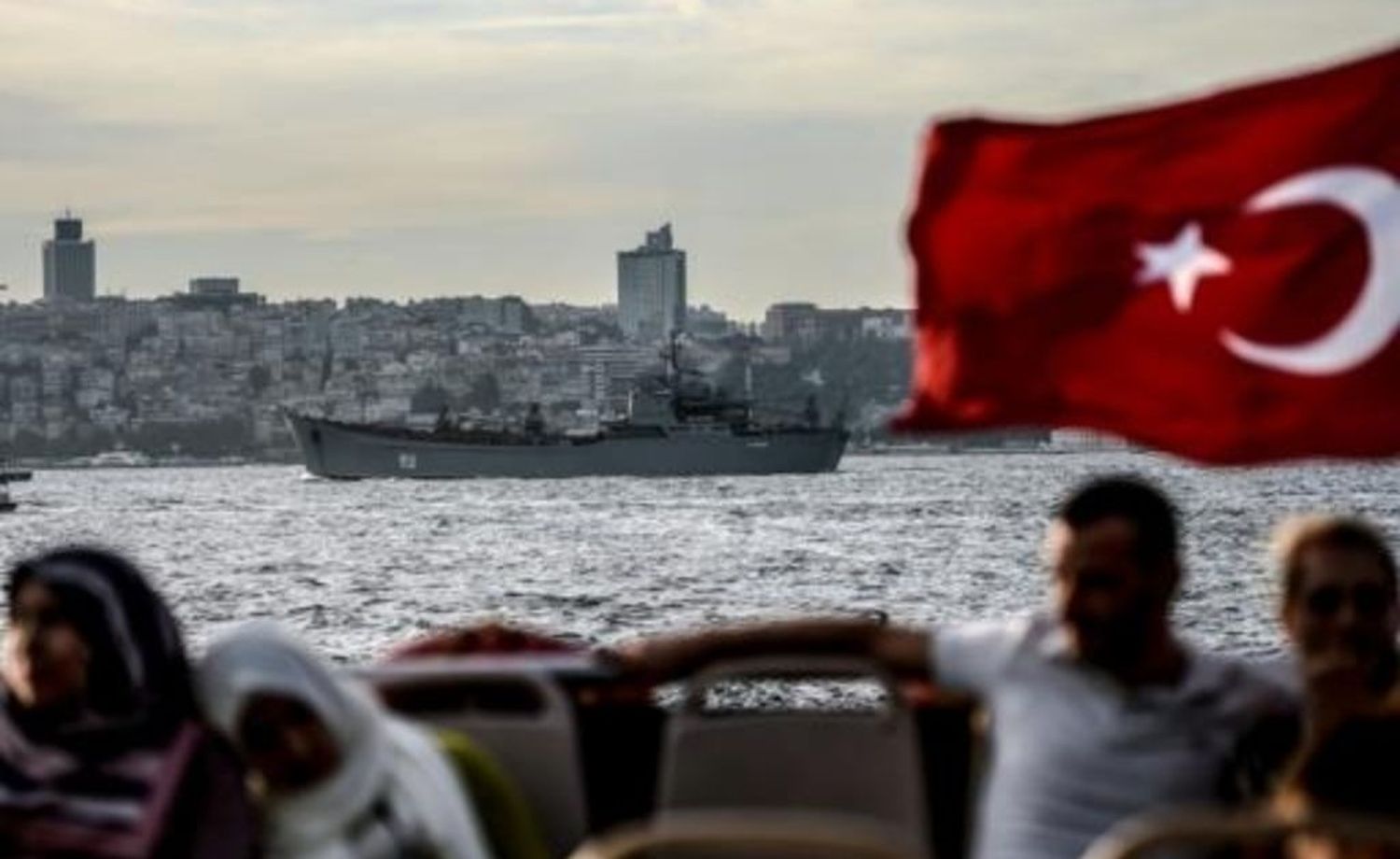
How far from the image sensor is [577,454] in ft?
584

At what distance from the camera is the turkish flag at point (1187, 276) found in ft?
27.0

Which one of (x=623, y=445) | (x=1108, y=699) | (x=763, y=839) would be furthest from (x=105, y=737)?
(x=623, y=445)

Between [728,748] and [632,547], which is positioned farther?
[632,547]

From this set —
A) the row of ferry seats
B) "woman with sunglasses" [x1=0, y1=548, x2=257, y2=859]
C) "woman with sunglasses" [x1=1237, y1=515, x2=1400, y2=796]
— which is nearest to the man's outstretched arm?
the row of ferry seats

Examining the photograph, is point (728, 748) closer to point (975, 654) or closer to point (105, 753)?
point (975, 654)

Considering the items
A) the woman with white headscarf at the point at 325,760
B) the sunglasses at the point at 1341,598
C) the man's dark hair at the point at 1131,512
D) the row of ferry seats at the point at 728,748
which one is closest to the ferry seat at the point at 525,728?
the row of ferry seats at the point at 728,748

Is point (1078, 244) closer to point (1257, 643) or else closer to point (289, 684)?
point (289, 684)

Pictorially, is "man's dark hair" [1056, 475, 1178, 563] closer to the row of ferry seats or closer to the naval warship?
the row of ferry seats

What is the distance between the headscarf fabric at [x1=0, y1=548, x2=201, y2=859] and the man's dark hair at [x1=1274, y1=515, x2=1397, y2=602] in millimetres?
1797

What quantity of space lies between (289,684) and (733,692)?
29.4m

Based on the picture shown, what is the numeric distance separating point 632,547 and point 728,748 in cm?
8793

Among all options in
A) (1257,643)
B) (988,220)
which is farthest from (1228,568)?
(988,220)

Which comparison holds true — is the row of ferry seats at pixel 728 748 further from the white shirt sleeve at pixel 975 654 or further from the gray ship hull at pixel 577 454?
the gray ship hull at pixel 577 454

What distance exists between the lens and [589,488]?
555 feet
